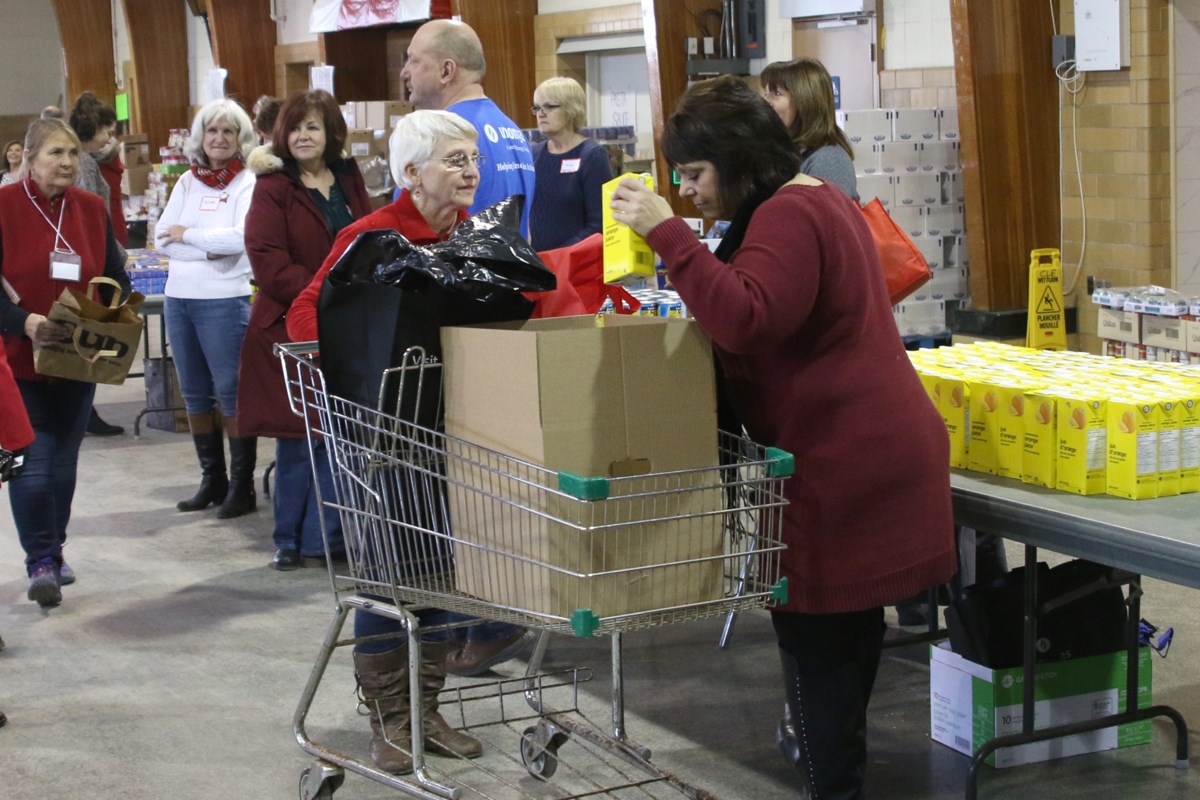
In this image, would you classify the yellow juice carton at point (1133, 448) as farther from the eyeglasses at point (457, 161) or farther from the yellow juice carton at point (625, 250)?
the eyeglasses at point (457, 161)

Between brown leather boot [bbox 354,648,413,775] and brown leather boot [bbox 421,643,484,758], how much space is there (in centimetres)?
5

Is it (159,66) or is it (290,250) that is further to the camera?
(159,66)

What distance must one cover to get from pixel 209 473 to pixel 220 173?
4.08ft

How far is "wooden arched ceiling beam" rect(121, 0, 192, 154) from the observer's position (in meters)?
17.1

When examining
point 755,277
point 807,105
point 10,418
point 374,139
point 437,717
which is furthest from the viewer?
point 374,139

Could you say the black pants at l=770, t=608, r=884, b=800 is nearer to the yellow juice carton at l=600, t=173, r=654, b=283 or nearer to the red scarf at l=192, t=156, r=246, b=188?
the yellow juice carton at l=600, t=173, r=654, b=283

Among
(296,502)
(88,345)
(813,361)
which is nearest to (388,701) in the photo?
(813,361)

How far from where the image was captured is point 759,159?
2.54 meters

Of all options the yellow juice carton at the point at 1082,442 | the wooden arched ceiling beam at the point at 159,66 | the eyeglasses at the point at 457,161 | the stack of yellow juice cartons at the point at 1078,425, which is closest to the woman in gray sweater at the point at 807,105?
the stack of yellow juice cartons at the point at 1078,425

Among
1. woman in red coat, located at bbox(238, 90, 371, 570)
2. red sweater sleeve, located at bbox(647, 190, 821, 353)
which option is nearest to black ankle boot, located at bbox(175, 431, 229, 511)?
woman in red coat, located at bbox(238, 90, 371, 570)

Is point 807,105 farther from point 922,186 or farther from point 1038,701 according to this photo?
point 922,186

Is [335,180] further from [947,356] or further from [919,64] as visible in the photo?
[919,64]

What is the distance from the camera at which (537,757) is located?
329 centimetres

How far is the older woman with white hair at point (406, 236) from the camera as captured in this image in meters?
3.11
